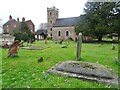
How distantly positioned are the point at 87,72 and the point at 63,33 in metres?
52.3

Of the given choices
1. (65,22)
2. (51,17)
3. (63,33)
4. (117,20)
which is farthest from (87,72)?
(51,17)

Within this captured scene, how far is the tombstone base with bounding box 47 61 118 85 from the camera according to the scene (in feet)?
24.6

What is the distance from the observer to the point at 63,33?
2362 inches

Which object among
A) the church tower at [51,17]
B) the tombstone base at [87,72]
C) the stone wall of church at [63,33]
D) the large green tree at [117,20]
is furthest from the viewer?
the church tower at [51,17]

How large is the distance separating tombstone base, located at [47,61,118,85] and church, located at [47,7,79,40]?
155 feet

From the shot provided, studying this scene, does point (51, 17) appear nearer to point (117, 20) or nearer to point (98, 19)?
point (98, 19)

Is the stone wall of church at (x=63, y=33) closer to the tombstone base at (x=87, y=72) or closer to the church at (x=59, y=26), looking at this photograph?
the church at (x=59, y=26)

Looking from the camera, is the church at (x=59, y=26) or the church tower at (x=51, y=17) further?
the church tower at (x=51, y=17)

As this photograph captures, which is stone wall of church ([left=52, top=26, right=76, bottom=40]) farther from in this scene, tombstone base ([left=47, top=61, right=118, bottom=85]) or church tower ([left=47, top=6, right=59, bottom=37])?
tombstone base ([left=47, top=61, right=118, bottom=85])

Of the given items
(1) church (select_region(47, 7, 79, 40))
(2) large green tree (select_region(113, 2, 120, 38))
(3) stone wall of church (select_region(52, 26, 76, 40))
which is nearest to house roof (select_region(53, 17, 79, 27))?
(1) church (select_region(47, 7, 79, 40))

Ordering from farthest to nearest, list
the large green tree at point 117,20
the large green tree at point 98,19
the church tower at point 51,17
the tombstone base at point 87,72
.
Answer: the church tower at point 51,17 → the large green tree at point 98,19 → the large green tree at point 117,20 → the tombstone base at point 87,72

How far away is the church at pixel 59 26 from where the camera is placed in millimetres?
58094

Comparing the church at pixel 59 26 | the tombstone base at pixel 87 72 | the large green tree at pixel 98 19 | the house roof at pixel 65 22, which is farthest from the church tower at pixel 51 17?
the tombstone base at pixel 87 72

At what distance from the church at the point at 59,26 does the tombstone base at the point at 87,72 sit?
47266mm
